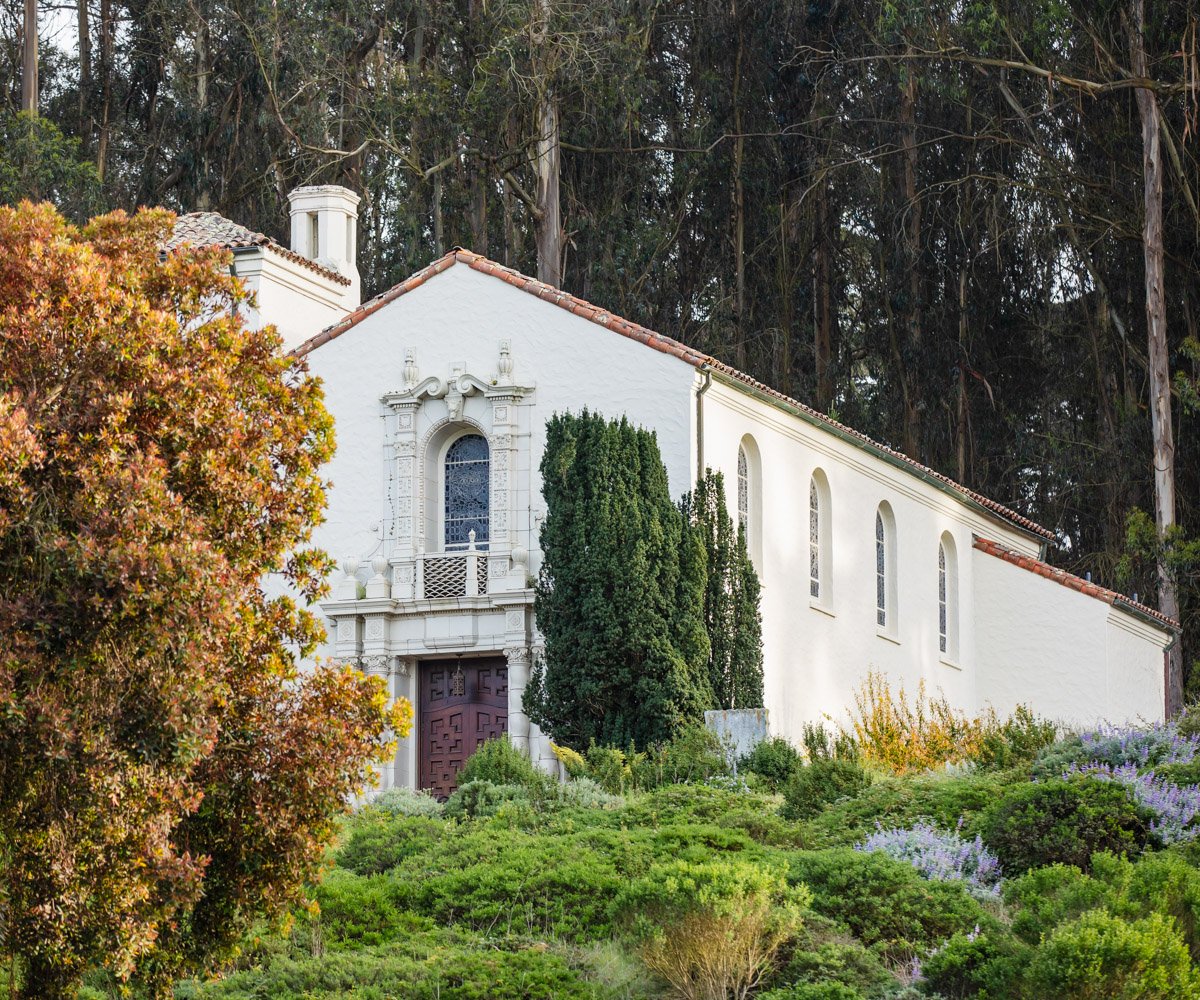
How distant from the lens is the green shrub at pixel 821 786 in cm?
2225

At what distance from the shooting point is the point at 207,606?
13.0 metres

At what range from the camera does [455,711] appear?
31.4m

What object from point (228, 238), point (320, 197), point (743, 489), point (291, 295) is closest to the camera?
point (743, 489)

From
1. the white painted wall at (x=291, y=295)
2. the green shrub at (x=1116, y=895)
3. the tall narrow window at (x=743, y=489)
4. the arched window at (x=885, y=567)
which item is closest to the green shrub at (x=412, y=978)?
the green shrub at (x=1116, y=895)

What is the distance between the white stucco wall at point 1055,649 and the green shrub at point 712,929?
938 inches

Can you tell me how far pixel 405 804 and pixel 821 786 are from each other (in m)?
4.70

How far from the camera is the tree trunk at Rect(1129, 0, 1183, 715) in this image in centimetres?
4281

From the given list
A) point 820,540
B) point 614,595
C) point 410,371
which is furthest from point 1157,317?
point 614,595

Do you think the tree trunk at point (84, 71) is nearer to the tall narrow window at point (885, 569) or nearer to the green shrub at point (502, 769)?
the tall narrow window at point (885, 569)

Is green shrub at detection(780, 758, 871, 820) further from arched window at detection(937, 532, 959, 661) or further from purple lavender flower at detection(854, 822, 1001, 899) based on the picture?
arched window at detection(937, 532, 959, 661)

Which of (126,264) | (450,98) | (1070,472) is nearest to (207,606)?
(126,264)

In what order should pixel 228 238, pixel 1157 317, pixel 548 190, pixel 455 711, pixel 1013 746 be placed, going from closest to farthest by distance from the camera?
pixel 1013 746, pixel 455 711, pixel 228 238, pixel 1157 317, pixel 548 190

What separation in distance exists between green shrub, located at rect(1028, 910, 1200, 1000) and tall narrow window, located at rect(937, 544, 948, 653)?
25061 mm

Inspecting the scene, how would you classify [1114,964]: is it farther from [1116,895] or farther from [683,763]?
[683,763]
